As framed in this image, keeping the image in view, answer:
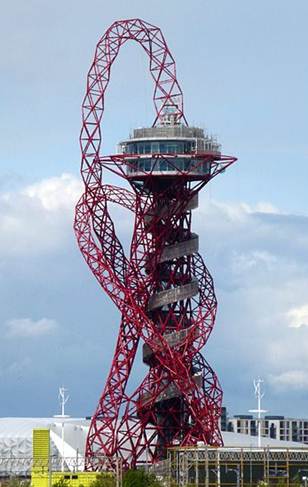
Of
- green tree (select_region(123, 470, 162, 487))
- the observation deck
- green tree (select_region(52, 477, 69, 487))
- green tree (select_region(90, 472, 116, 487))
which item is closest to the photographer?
green tree (select_region(123, 470, 162, 487))

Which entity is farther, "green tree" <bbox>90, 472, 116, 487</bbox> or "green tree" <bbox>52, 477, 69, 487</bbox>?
"green tree" <bbox>52, 477, 69, 487</bbox>

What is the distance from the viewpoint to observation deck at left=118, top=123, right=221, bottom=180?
149000 millimetres

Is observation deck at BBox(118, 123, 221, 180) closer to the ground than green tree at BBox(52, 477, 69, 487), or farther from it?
farther from it

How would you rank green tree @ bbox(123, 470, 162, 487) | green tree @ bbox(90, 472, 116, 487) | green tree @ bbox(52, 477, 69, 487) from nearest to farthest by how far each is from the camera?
1. green tree @ bbox(123, 470, 162, 487)
2. green tree @ bbox(90, 472, 116, 487)
3. green tree @ bbox(52, 477, 69, 487)

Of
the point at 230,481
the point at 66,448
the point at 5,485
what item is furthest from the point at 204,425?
the point at 66,448

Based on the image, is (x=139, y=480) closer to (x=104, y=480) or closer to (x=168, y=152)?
(x=104, y=480)

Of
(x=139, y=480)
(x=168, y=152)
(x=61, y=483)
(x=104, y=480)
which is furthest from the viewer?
(x=168, y=152)

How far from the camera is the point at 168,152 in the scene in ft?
492

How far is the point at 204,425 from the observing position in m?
148

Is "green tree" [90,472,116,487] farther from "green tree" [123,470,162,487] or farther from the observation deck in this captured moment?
the observation deck

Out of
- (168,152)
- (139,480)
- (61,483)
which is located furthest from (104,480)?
(168,152)

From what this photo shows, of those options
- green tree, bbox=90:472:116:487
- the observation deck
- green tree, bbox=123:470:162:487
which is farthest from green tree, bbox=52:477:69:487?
the observation deck

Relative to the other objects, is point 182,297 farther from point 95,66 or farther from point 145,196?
point 95,66

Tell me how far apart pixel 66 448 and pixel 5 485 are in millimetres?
24702
